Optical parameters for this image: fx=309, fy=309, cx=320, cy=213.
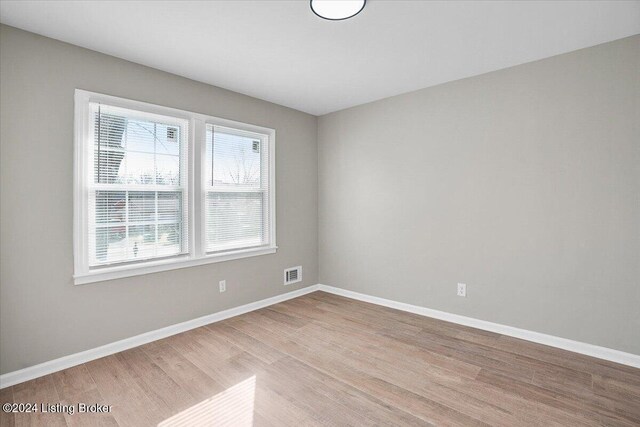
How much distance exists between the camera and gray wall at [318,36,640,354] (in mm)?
2520

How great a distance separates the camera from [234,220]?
3.73 metres

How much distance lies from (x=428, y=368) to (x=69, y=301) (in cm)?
293

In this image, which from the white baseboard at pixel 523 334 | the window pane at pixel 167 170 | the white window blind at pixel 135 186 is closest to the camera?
the white baseboard at pixel 523 334

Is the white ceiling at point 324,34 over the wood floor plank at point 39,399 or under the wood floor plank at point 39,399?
over

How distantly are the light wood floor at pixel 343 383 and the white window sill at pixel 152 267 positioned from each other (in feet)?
2.22

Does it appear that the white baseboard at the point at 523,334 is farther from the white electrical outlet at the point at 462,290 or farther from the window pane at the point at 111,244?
the window pane at the point at 111,244

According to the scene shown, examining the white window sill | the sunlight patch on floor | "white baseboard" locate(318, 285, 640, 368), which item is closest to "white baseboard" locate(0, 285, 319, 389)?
the white window sill

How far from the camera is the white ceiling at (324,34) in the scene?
2089 millimetres

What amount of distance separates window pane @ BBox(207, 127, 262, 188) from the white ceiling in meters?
0.65

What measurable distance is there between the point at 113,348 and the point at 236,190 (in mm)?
1936

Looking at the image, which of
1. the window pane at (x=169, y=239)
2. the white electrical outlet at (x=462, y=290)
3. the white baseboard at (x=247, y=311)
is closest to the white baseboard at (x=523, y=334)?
the white baseboard at (x=247, y=311)

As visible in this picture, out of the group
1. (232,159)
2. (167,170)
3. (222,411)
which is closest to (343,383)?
(222,411)

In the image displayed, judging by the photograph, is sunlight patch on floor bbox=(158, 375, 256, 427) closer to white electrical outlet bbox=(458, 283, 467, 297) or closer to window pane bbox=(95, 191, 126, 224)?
window pane bbox=(95, 191, 126, 224)

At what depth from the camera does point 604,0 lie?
201 centimetres
